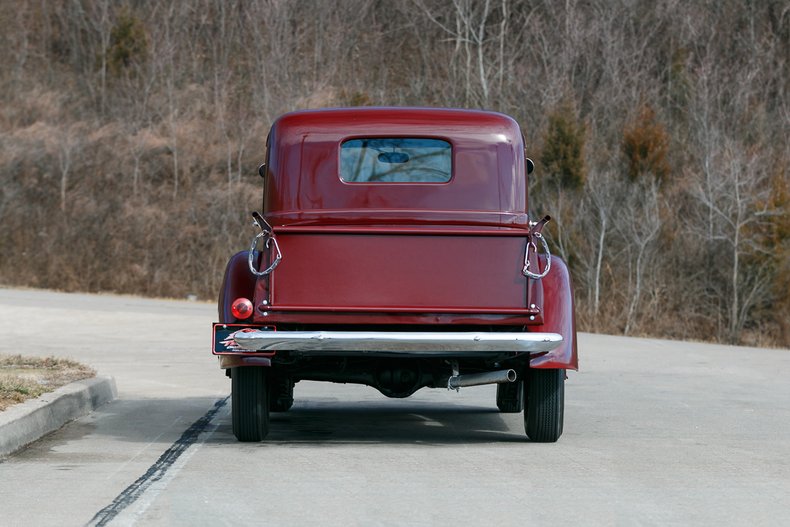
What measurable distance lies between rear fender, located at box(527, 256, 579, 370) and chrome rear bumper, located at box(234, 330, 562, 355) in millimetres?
369

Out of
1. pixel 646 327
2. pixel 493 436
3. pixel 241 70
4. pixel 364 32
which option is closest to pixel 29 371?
pixel 493 436

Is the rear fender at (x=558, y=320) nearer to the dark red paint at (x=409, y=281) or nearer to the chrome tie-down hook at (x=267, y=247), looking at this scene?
the dark red paint at (x=409, y=281)

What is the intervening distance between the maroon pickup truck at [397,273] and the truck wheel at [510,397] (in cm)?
135

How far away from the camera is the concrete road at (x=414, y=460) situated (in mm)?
7109

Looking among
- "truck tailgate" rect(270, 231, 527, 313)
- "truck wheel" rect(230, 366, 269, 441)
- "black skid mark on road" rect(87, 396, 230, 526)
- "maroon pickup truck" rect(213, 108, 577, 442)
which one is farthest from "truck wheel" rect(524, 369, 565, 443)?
"black skid mark on road" rect(87, 396, 230, 526)

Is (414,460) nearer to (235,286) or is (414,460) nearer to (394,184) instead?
(235,286)

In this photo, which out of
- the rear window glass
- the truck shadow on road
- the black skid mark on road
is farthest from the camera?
the rear window glass

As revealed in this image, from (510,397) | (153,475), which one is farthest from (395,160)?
(153,475)

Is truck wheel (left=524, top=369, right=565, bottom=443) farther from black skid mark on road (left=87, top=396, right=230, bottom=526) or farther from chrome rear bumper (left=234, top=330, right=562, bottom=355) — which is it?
black skid mark on road (left=87, top=396, right=230, bottom=526)

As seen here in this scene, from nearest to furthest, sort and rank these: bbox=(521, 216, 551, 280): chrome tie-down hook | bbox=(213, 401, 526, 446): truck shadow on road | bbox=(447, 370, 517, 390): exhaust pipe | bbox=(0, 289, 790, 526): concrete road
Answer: bbox=(0, 289, 790, 526): concrete road < bbox=(521, 216, 551, 280): chrome tie-down hook < bbox=(447, 370, 517, 390): exhaust pipe < bbox=(213, 401, 526, 446): truck shadow on road

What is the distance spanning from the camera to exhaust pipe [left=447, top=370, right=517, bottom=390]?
9.83 metres

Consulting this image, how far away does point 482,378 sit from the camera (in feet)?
32.4

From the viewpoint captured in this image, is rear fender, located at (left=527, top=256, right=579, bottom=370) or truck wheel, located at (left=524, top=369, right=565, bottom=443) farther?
truck wheel, located at (left=524, top=369, right=565, bottom=443)

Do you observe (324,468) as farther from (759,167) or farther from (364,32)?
(364,32)
